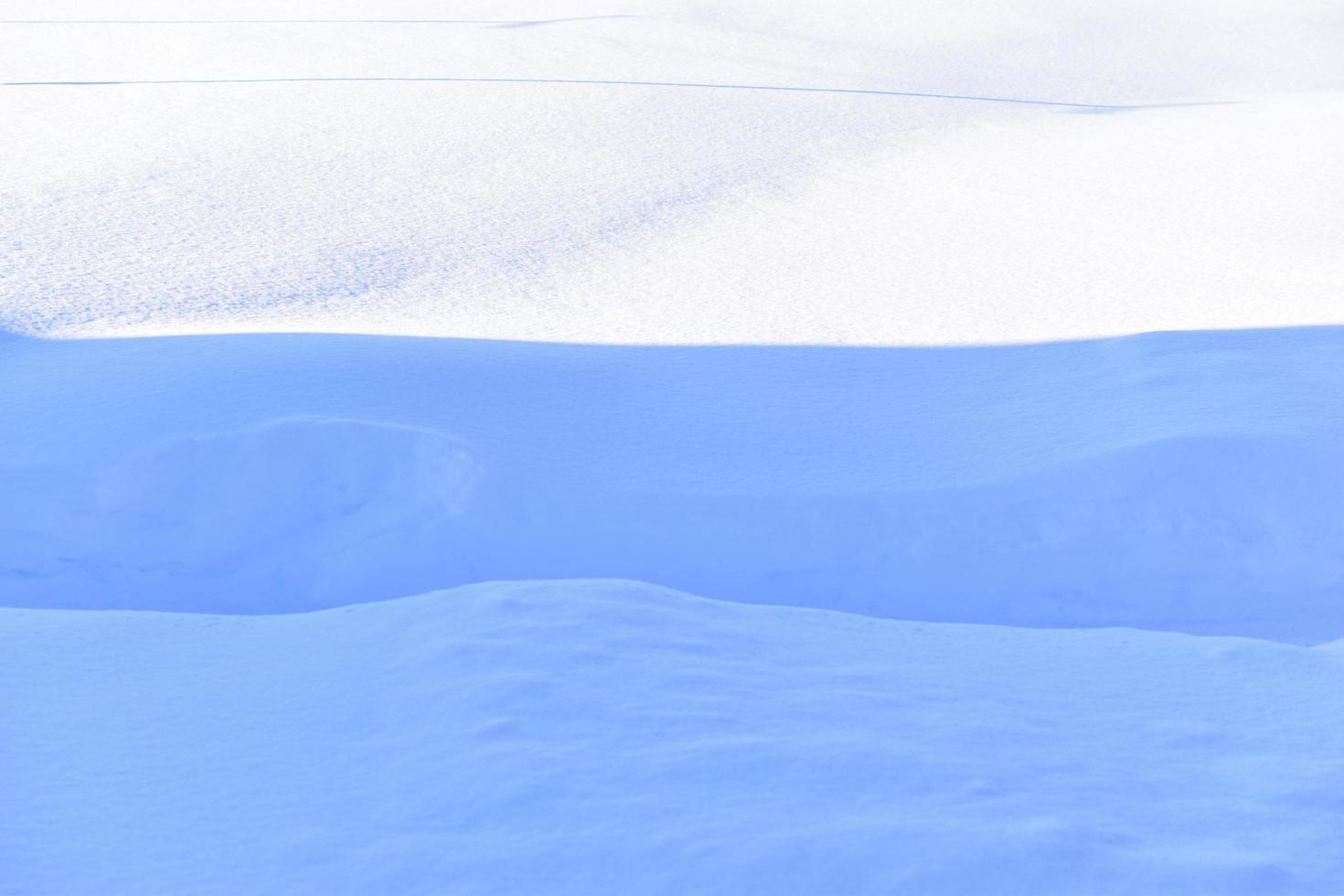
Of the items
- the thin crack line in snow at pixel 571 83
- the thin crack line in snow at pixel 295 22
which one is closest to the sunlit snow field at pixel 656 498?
the thin crack line in snow at pixel 571 83

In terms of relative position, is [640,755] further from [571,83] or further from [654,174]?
[571,83]

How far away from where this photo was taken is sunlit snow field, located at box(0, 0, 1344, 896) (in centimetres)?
182

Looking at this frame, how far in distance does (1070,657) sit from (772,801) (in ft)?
2.93

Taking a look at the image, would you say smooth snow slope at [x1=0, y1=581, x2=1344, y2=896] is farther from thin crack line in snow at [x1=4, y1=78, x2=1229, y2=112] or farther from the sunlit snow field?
thin crack line in snow at [x1=4, y1=78, x2=1229, y2=112]

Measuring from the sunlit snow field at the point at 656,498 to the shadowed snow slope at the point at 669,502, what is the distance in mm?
11

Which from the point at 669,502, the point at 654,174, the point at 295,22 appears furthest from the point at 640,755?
the point at 295,22

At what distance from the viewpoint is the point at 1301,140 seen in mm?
6750

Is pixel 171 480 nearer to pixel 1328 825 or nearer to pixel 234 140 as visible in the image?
pixel 1328 825

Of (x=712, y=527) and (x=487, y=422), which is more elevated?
(x=487, y=422)

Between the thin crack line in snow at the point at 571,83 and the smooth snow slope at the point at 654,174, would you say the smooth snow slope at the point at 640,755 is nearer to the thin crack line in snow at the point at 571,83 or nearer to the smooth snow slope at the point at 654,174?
the smooth snow slope at the point at 654,174

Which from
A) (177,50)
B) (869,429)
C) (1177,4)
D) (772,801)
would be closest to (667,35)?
(177,50)

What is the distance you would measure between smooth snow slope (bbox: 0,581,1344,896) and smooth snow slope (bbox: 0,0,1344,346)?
6.10 ft

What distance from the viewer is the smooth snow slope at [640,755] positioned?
172cm

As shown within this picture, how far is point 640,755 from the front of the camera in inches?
75.8
